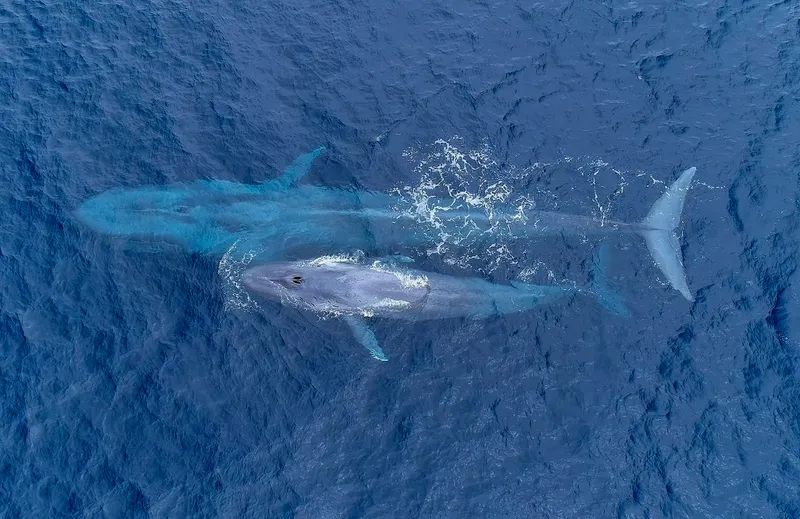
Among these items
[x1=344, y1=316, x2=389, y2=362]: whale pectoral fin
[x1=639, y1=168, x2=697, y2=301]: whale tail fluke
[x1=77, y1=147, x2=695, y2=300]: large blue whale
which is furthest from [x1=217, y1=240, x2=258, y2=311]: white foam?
[x1=639, y1=168, x2=697, y2=301]: whale tail fluke

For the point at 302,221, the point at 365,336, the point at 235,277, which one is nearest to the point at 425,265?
the point at 365,336

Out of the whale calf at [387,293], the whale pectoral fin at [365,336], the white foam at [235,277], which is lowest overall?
the white foam at [235,277]

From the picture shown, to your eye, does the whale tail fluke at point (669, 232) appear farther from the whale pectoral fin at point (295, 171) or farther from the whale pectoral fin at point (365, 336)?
the whale pectoral fin at point (295, 171)

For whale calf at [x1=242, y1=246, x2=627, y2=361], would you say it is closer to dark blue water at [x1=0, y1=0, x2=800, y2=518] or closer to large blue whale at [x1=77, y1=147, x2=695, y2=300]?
dark blue water at [x1=0, y1=0, x2=800, y2=518]

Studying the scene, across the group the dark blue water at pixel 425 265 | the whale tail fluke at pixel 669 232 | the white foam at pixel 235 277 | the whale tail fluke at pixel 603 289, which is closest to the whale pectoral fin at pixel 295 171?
the dark blue water at pixel 425 265

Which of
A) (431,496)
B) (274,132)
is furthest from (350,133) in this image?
(431,496)

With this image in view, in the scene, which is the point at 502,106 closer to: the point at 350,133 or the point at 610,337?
the point at 350,133

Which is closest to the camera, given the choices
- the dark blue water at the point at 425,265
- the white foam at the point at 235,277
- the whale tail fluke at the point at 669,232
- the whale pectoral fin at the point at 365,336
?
the dark blue water at the point at 425,265
